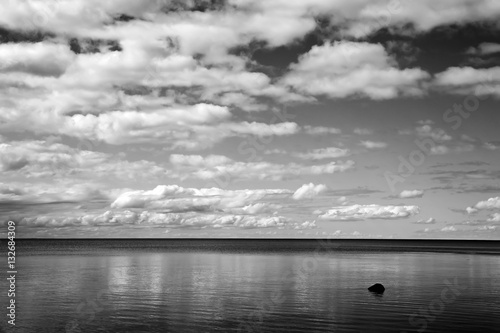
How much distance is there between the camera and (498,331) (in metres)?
36.6

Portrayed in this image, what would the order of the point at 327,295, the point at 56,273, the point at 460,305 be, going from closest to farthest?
the point at 460,305
the point at 327,295
the point at 56,273

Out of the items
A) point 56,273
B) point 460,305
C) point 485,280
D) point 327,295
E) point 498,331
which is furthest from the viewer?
point 56,273

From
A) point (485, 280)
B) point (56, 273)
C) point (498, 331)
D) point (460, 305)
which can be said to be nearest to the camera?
point (498, 331)

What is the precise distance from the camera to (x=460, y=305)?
48188 millimetres

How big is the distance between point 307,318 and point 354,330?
539cm

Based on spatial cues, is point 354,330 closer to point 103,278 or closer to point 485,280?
point 485,280

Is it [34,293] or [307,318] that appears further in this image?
[34,293]

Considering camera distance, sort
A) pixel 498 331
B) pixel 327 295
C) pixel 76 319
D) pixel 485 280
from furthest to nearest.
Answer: pixel 485 280, pixel 327 295, pixel 76 319, pixel 498 331

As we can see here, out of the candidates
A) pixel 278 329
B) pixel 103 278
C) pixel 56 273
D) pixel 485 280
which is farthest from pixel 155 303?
pixel 485 280

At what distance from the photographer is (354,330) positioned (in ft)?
121

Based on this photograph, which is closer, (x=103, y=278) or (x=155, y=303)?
(x=155, y=303)

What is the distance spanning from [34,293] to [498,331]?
48.5 m

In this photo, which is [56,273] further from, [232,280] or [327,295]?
[327,295]

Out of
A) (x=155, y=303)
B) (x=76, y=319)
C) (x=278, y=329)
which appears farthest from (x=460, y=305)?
(x=76, y=319)
